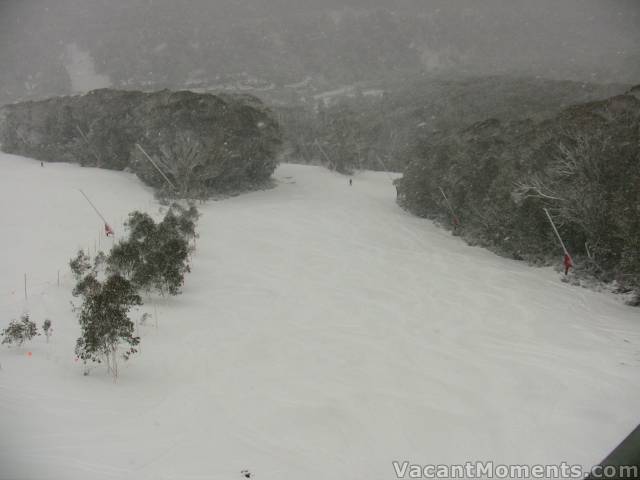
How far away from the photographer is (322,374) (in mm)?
7594

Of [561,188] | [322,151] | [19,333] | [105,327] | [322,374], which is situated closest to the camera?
[105,327]

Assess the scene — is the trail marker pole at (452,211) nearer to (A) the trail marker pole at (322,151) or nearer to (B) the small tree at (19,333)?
(B) the small tree at (19,333)

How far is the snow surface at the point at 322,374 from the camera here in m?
5.25

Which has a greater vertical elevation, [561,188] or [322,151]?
[322,151]

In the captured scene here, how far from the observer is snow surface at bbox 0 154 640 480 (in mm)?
5250

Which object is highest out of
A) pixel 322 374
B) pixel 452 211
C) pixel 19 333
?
pixel 452 211

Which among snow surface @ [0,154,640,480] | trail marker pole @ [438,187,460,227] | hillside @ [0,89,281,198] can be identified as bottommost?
snow surface @ [0,154,640,480]

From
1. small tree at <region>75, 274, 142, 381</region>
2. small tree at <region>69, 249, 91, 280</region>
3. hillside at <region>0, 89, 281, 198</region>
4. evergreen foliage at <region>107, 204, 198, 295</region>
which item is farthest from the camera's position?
hillside at <region>0, 89, 281, 198</region>

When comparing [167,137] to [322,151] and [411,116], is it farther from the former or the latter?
[411,116]

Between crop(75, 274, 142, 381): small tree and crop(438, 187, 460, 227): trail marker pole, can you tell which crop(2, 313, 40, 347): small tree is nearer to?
crop(75, 274, 142, 381): small tree

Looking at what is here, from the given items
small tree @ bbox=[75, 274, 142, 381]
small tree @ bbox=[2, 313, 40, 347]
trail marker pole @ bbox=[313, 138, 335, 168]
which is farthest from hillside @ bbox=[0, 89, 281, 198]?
small tree @ bbox=[75, 274, 142, 381]

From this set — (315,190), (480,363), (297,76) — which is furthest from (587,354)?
(297,76)

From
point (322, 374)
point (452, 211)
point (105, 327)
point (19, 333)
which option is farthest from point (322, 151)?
point (105, 327)

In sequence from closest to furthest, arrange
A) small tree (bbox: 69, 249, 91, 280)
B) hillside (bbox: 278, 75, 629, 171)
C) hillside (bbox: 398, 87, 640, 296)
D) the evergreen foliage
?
the evergreen foliage < small tree (bbox: 69, 249, 91, 280) < hillside (bbox: 398, 87, 640, 296) < hillside (bbox: 278, 75, 629, 171)
